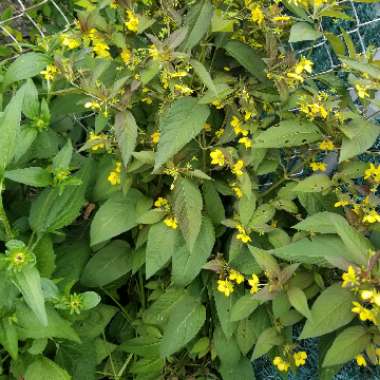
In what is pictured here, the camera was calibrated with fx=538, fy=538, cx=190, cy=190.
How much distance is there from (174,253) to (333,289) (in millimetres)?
486

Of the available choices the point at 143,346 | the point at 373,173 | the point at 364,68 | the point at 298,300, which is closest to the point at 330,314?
the point at 298,300

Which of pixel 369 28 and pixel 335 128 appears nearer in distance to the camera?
pixel 335 128

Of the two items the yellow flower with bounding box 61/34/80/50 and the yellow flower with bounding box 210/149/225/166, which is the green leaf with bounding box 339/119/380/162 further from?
the yellow flower with bounding box 61/34/80/50

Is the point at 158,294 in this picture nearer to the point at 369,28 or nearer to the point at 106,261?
the point at 106,261

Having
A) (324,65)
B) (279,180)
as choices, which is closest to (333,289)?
(279,180)

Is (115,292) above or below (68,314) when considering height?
below

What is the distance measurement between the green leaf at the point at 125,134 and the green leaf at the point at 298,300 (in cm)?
57

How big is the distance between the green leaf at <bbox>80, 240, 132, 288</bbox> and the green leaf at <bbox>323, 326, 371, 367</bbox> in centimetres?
73

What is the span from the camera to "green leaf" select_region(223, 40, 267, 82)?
1.60m

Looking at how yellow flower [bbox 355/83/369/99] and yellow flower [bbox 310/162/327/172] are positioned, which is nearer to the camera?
yellow flower [bbox 355/83/369/99]

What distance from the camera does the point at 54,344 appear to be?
70.9 inches

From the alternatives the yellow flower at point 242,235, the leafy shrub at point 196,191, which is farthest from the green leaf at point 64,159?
the yellow flower at point 242,235

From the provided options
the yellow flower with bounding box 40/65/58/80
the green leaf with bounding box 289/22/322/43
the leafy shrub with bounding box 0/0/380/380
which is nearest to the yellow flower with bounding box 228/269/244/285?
the leafy shrub with bounding box 0/0/380/380

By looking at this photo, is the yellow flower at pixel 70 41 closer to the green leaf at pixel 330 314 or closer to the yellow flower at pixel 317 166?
the yellow flower at pixel 317 166
